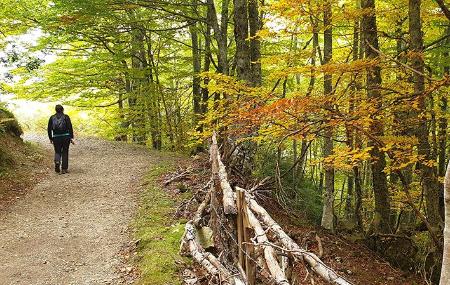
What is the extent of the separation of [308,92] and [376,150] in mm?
2241

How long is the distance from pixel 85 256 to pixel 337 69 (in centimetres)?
532

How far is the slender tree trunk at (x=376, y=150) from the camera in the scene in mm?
8453

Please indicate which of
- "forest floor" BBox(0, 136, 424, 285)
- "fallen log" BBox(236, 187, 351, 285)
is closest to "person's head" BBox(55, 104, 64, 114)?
"forest floor" BBox(0, 136, 424, 285)

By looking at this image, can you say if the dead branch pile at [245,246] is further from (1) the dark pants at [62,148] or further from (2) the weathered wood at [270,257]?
(1) the dark pants at [62,148]

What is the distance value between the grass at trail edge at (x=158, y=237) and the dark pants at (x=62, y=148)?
9.98 feet

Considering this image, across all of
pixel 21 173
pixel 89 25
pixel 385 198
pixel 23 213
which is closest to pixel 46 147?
pixel 21 173

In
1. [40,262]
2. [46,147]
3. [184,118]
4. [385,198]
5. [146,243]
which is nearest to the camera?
[40,262]

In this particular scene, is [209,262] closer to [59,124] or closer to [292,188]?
[292,188]

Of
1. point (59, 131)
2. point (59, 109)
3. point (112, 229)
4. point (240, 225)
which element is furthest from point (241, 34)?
point (240, 225)

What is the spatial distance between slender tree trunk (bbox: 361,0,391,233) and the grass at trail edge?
4.30m

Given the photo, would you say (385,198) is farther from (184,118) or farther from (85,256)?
(184,118)

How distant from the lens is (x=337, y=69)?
730 cm

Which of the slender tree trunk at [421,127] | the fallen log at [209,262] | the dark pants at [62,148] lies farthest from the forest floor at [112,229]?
the slender tree trunk at [421,127]

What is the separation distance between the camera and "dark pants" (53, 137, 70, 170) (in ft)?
38.1
